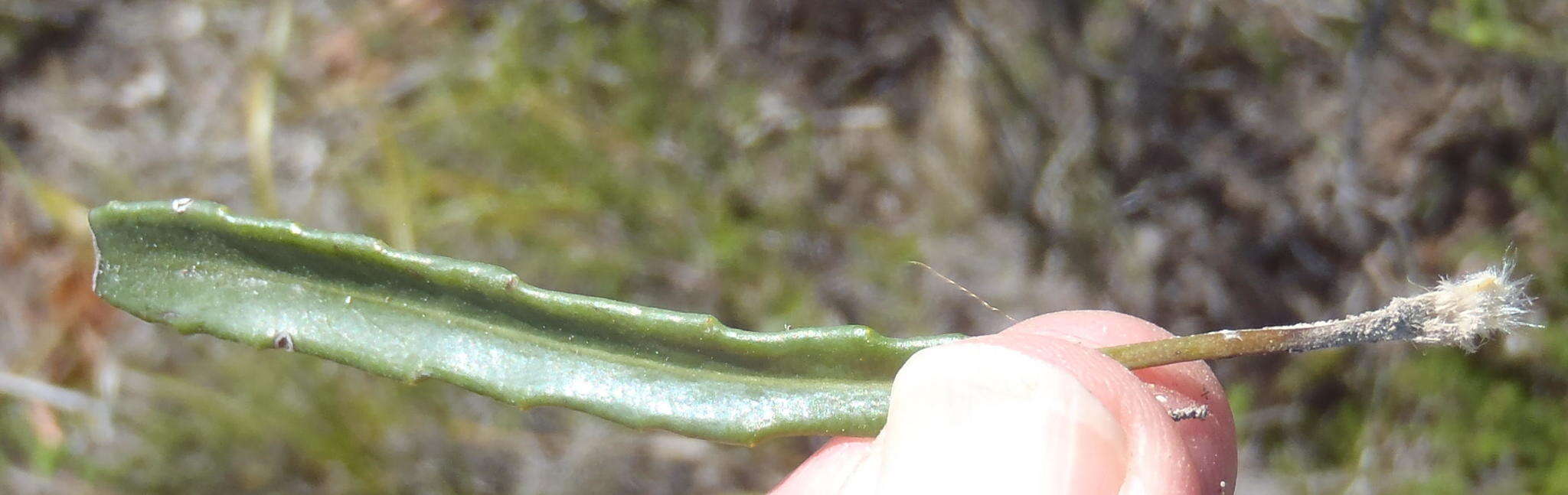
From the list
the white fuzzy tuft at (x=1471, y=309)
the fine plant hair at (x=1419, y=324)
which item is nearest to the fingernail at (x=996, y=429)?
the fine plant hair at (x=1419, y=324)

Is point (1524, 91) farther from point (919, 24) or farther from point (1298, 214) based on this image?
point (919, 24)

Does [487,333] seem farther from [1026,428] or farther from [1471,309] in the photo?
[1471,309]

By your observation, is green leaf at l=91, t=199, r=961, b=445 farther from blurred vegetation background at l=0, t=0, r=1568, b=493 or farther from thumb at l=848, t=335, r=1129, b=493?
blurred vegetation background at l=0, t=0, r=1568, b=493

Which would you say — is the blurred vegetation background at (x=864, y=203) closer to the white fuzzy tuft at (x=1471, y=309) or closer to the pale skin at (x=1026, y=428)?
the pale skin at (x=1026, y=428)

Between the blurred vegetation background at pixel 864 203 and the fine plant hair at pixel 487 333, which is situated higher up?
the blurred vegetation background at pixel 864 203

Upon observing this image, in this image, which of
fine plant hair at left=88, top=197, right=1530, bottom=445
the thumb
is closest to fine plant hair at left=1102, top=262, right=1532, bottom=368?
fine plant hair at left=88, top=197, right=1530, bottom=445

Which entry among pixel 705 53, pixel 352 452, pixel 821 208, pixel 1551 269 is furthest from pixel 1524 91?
pixel 352 452

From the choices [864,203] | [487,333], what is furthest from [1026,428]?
[864,203]
